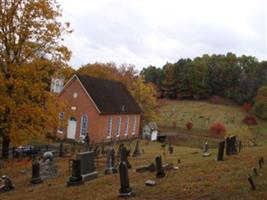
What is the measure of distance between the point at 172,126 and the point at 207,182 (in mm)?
56485

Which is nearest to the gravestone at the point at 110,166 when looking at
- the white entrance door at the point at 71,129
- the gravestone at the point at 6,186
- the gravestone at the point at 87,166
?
the gravestone at the point at 87,166

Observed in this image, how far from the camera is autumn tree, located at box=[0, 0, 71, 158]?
839 inches

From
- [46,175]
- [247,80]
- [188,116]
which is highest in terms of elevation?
[247,80]

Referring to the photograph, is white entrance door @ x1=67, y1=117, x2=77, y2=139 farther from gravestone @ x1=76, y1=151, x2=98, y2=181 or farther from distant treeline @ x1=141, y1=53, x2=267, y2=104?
distant treeline @ x1=141, y1=53, x2=267, y2=104

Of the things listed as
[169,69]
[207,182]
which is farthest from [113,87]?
[169,69]

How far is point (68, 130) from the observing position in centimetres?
3991

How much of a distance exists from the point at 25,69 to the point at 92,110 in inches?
698

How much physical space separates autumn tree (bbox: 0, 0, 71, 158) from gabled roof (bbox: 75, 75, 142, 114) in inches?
638

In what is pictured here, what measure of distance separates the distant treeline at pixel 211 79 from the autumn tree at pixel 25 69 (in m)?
73.0

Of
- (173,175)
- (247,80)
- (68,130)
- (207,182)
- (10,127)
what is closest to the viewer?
(207,182)

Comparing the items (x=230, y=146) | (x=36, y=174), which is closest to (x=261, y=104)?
(x=230, y=146)

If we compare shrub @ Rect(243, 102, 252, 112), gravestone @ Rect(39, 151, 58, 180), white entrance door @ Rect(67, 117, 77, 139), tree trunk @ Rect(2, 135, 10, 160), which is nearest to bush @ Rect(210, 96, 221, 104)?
shrub @ Rect(243, 102, 252, 112)

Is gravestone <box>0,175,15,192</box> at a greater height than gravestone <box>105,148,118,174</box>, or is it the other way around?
gravestone <box>105,148,118,174</box>

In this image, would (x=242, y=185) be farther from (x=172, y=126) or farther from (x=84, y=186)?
(x=172, y=126)
